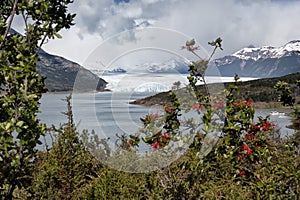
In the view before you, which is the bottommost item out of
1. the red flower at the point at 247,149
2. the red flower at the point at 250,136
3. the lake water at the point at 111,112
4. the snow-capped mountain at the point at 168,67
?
the red flower at the point at 247,149

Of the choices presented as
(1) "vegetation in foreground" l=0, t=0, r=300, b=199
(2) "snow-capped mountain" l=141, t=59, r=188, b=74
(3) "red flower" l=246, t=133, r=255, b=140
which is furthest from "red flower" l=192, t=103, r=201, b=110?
(3) "red flower" l=246, t=133, r=255, b=140

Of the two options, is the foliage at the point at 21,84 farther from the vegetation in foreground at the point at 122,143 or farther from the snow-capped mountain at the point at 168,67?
the snow-capped mountain at the point at 168,67

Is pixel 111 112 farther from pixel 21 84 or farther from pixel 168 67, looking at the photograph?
pixel 21 84

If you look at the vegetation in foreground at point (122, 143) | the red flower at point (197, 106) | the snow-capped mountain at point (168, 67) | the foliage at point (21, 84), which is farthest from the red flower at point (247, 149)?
the foliage at point (21, 84)

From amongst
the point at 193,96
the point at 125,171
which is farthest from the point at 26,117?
the point at 125,171

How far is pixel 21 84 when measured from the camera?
2.41 metres

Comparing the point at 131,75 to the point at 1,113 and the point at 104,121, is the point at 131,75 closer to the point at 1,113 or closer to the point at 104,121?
the point at 104,121

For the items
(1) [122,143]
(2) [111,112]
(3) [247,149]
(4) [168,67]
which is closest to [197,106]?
(4) [168,67]

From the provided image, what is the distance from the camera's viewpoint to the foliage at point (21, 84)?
2197 mm

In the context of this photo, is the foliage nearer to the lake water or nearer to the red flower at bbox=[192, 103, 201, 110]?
the lake water

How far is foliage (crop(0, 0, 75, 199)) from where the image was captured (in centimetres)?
220

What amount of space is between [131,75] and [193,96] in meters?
0.70

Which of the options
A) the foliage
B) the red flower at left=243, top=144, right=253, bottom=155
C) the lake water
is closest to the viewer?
the foliage

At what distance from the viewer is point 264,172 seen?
4.82 meters
